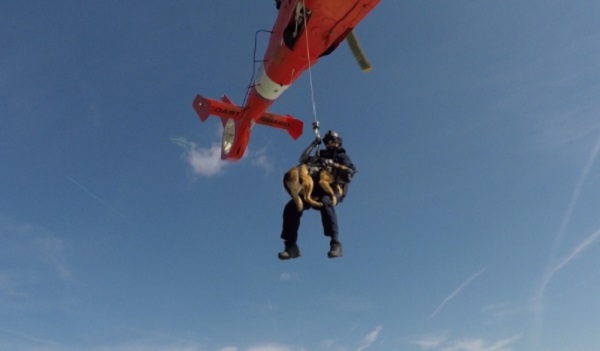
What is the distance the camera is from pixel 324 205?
8203mm

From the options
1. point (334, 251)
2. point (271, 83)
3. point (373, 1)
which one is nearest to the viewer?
point (334, 251)

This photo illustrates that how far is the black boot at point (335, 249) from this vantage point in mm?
7750

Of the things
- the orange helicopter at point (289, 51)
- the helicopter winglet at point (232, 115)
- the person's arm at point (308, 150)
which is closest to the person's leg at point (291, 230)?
the person's arm at point (308, 150)

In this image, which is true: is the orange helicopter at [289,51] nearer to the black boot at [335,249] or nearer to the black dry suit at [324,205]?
the black dry suit at [324,205]

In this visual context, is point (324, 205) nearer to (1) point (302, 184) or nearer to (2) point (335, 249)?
(1) point (302, 184)

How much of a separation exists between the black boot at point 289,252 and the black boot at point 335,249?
2.11 ft

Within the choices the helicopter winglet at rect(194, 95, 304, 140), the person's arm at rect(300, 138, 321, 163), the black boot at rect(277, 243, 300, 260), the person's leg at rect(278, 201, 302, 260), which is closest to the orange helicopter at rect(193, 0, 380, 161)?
the helicopter winglet at rect(194, 95, 304, 140)

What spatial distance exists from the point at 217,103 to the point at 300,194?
11237 millimetres

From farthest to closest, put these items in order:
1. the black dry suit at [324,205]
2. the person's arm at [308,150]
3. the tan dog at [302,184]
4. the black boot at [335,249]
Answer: the person's arm at [308,150] → the black dry suit at [324,205] → the tan dog at [302,184] → the black boot at [335,249]

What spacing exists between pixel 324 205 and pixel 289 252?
1041mm

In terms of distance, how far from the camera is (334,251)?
780 cm

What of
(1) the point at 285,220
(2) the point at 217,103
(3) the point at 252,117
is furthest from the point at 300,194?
(2) the point at 217,103

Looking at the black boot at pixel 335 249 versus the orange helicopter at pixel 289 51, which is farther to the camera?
the orange helicopter at pixel 289 51

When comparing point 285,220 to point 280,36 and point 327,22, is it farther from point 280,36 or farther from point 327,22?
point 280,36
